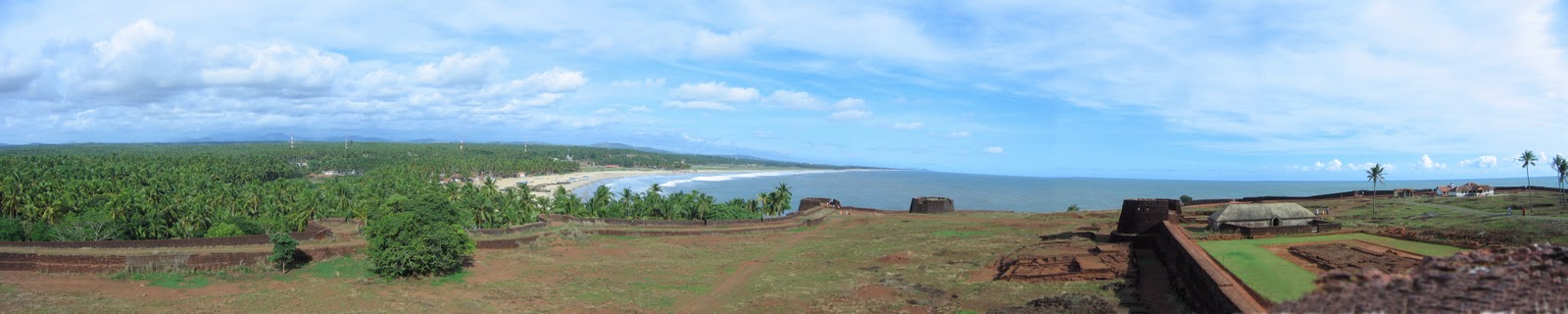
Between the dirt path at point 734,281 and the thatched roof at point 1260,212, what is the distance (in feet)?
47.7

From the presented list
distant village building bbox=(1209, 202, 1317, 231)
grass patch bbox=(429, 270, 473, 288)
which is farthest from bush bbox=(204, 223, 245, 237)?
distant village building bbox=(1209, 202, 1317, 231)

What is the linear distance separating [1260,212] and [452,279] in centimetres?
2393

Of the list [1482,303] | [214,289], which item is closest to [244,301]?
[214,289]

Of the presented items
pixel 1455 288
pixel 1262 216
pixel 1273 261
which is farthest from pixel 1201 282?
pixel 1262 216

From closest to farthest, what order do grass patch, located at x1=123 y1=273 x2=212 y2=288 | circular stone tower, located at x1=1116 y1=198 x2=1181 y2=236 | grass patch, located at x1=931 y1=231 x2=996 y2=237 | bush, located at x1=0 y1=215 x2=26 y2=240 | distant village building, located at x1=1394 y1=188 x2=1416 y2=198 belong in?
1. grass patch, located at x1=123 y1=273 x2=212 y2=288
2. circular stone tower, located at x1=1116 y1=198 x2=1181 y2=236
3. grass patch, located at x1=931 y1=231 x2=996 y2=237
4. bush, located at x1=0 y1=215 x2=26 y2=240
5. distant village building, located at x1=1394 y1=188 x2=1416 y2=198

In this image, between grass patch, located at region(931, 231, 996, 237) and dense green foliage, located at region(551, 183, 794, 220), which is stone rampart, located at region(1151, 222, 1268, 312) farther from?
dense green foliage, located at region(551, 183, 794, 220)

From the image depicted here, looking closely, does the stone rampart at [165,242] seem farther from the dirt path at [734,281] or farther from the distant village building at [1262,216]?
the distant village building at [1262,216]

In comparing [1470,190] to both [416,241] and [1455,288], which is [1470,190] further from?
[416,241]

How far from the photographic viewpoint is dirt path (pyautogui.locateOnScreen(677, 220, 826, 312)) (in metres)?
18.1

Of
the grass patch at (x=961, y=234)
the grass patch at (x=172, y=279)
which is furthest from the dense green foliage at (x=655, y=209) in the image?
the grass patch at (x=172, y=279)

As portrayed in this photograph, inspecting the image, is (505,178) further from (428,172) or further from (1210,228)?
(1210,228)

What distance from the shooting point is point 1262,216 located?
22.3 metres

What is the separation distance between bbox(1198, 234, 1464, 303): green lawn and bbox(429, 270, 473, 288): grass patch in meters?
18.9

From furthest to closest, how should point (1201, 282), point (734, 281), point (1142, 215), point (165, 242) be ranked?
1. point (165, 242)
2. point (1142, 215)
3. point (734, 281)
4. point (1201, 282)
